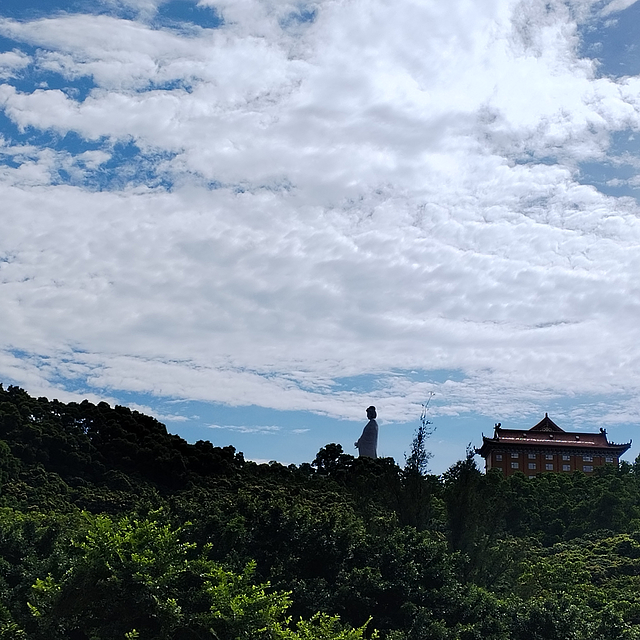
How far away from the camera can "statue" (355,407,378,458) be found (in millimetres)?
54188

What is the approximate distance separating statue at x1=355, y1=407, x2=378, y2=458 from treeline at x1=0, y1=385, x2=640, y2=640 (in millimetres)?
20709

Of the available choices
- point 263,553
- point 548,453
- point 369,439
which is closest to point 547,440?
point 548,453

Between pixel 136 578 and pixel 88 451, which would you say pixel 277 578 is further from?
pixel 88 451

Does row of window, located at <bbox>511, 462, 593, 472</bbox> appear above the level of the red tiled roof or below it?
below

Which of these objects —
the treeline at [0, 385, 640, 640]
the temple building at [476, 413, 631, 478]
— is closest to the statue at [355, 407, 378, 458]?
the temple building at [476, 413, 631, 478]

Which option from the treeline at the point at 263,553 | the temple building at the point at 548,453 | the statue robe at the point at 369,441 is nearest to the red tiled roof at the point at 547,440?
the temple building at the point at 548,453

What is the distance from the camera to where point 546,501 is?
35875 millimetres

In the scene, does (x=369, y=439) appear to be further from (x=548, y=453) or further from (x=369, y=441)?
(x=548, y=453)

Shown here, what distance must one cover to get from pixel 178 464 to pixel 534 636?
2081 centimetres

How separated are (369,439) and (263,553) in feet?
128

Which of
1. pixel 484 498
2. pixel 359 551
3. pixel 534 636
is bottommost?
pixel 534 636

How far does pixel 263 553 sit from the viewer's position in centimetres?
1579

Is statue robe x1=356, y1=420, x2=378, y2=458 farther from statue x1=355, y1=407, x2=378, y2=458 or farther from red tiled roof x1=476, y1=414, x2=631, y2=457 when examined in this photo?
red tiled roof x1=476, y1=414, x2=631, y2=457

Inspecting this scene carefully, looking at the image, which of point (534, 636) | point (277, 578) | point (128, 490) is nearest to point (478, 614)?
point (534, 636)
